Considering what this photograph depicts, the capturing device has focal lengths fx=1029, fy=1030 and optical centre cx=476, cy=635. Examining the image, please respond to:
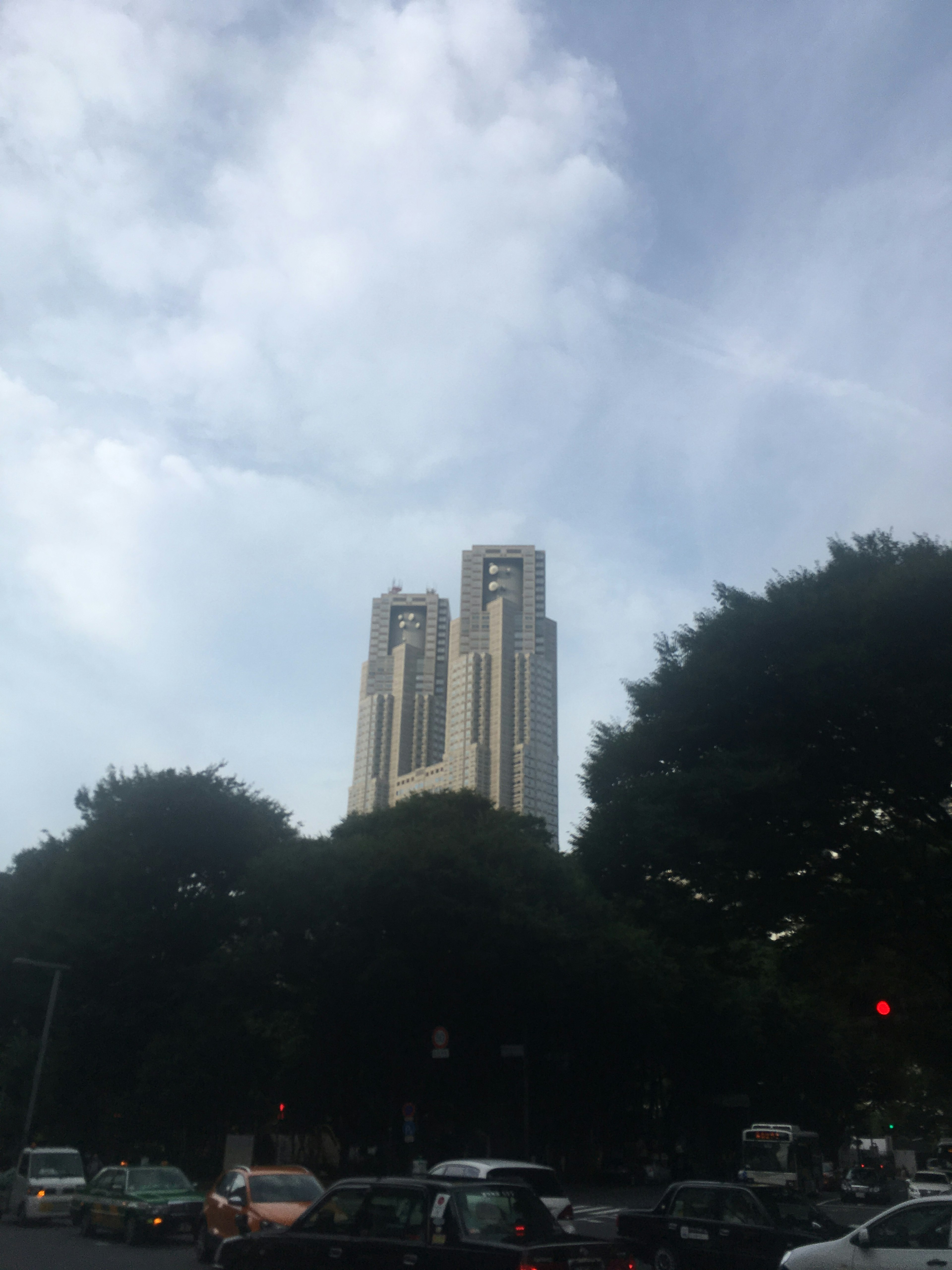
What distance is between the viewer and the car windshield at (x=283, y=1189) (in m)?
16.5

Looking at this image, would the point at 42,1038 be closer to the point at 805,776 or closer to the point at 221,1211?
the point at 221,1211

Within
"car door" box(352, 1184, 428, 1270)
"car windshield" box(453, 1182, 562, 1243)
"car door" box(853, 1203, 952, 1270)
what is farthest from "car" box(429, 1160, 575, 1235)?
"car door" box(853, 1203, 952, 1270)

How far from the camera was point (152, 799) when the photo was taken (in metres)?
46.1

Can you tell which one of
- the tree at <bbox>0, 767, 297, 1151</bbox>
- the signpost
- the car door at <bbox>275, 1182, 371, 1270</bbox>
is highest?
the tree at <bbox>0, 767, 297, 1151</bbox>

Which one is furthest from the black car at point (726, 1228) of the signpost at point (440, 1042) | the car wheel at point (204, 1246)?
the signpost at point (440, 1042)

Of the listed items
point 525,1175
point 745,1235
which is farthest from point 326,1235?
point 745,1235

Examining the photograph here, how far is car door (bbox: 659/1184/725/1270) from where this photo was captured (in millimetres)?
14516

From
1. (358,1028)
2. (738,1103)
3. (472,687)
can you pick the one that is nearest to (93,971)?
(358,1028)

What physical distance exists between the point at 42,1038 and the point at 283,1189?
99.7ft

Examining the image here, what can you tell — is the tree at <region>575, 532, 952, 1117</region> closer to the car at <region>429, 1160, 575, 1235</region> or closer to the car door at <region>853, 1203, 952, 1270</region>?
the car at <region>429, 1160, 575, 1235</region>

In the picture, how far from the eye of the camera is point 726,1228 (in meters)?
14.4

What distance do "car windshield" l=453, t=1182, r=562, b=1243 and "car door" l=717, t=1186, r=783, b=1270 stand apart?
5640mm

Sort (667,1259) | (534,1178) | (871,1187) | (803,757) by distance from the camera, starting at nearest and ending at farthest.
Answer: (667,1259) < (534,1178) < (803,757) < (871,1187)

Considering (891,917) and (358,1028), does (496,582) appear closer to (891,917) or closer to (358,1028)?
(358,1028)
